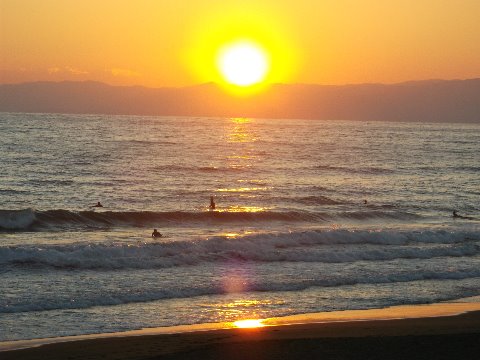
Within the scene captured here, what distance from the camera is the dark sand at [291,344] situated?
37.1 feet

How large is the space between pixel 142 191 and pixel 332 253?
62.3 ft

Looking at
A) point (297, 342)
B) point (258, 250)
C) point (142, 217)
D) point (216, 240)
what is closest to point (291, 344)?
point (297, 342)

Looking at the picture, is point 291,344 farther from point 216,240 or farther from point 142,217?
point 142,217

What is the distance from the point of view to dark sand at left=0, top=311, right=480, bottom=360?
11.3m

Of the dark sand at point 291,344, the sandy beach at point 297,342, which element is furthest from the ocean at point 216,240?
the dark sand at point 291,344

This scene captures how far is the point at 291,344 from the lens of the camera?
11945mm

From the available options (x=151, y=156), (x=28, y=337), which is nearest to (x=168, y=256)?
(x=28, y=337)

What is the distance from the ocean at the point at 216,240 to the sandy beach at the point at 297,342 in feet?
4.03

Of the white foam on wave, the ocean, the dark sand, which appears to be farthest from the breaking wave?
the dark sand

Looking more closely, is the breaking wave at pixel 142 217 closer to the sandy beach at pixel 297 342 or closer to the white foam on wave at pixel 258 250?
the white foam on wave at pixel 258 250

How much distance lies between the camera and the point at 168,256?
848 inches

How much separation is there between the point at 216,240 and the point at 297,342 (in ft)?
39.3

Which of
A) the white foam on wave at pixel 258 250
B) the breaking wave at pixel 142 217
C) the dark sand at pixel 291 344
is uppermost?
the breaking wave at pixel 142 217

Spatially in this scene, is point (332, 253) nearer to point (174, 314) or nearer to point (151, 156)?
point (174, 314)
